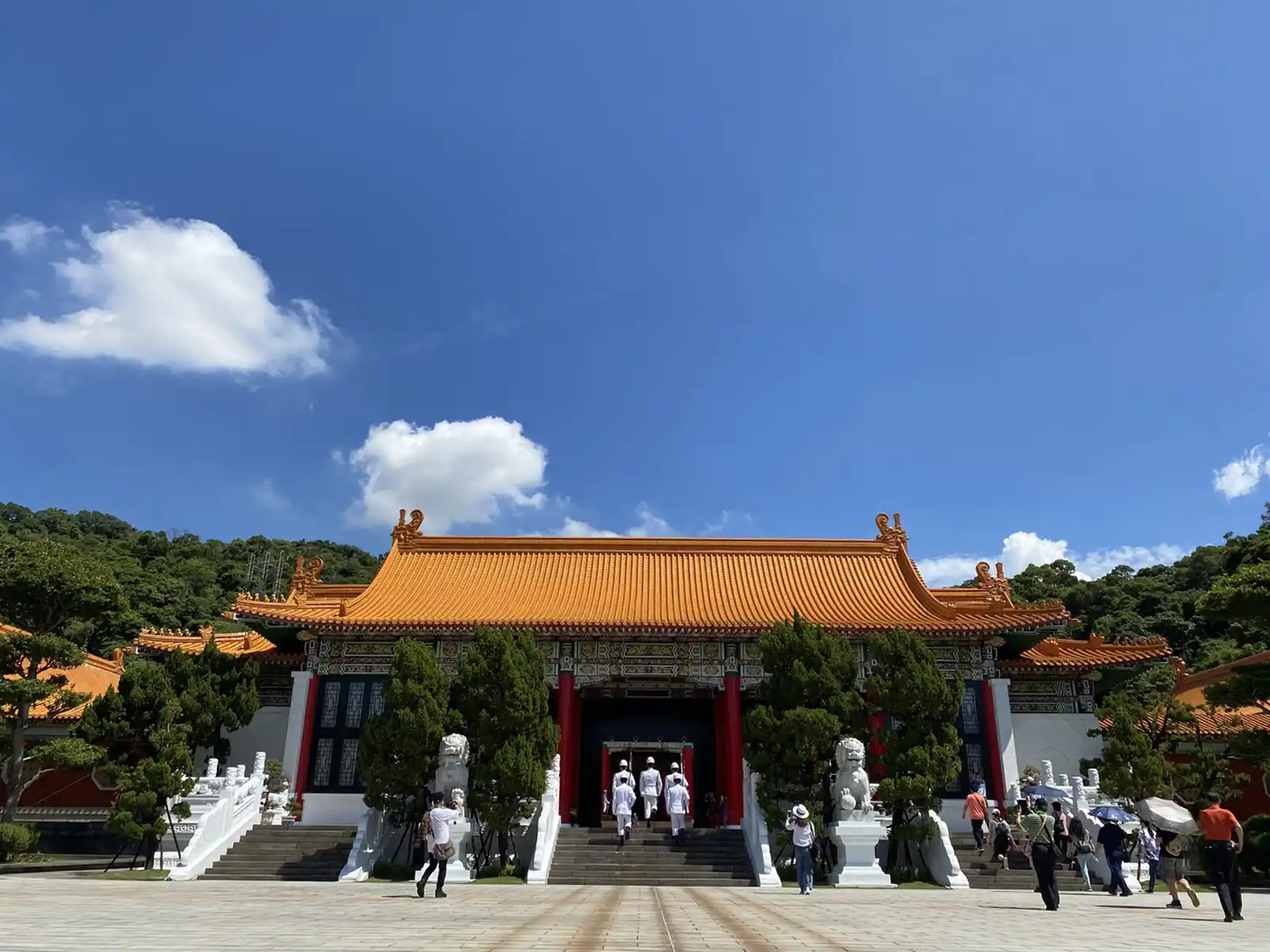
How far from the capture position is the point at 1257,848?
1511cm

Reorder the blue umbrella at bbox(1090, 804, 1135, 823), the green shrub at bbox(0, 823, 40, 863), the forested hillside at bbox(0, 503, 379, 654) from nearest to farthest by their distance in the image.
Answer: the blue umbrella at bbox(1090, 804, 1135, 823), the green shrub at bbox(0, 823, 40, 863), the forested hillside at bbox(0, 503, 379, 654)

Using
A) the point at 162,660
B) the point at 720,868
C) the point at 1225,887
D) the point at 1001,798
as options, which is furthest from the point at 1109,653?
the point at 162,660

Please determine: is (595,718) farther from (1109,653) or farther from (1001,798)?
(1109,653)

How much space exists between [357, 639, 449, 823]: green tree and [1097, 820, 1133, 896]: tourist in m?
10.9

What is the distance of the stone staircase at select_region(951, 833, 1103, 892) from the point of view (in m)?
13.4

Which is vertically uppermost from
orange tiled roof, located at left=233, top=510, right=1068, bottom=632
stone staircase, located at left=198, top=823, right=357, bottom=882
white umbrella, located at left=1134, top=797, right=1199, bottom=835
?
orange tiled roof, located at left=233, top=510, right=1068, bottom=632

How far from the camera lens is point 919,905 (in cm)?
961

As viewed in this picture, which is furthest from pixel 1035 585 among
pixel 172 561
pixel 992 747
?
pixel 172 561

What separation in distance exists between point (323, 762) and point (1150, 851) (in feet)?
52.1

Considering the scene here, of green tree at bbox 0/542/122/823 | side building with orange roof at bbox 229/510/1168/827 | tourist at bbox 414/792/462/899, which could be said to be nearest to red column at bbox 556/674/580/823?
side building with orange roof at bbox 229/510/1168/827

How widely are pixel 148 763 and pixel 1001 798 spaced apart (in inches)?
668

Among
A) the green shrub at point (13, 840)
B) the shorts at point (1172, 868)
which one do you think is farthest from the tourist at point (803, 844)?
the green shrub at point (13, 840)

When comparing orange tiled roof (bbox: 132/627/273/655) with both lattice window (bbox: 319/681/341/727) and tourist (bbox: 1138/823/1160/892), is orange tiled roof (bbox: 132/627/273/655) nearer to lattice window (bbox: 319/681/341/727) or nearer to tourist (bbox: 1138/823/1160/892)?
lattice window (bbox: 319/681/341/727)

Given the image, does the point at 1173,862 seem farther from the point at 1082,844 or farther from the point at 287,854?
the point at 287,854
